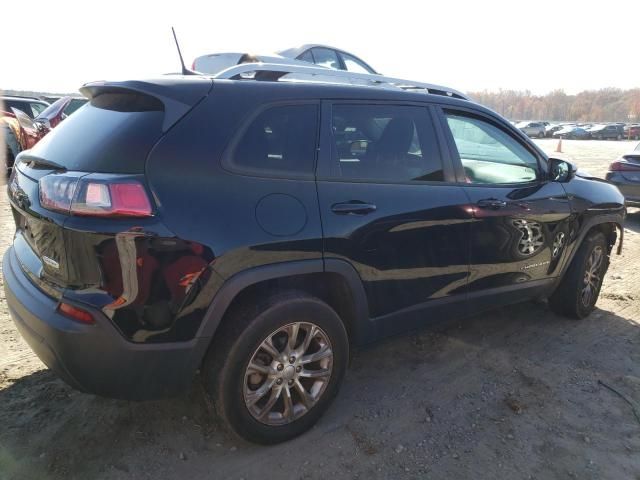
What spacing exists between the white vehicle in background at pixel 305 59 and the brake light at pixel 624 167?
4.68m

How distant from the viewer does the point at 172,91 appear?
7.63 feet

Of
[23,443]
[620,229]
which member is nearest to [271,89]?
[23,443]

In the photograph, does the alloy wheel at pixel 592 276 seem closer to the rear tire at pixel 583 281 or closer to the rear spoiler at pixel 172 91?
the rear tire at pixel 583 281

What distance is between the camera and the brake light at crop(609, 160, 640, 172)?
859 centimetres

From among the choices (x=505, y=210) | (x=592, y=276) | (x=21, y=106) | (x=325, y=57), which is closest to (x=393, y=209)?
(x=505, y=210)

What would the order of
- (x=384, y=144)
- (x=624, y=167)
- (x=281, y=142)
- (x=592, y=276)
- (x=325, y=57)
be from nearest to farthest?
1. (x=281, y=142)
2. (x=384, y=144)
3. (x=592, y=276)
4. (x=325, y=57)
5. (x=624, y=167)

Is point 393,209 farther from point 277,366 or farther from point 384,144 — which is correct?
point 277,366

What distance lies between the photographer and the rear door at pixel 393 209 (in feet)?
8.64

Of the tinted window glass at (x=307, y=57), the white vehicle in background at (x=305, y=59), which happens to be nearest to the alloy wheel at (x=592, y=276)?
the white vehicle in background at (x=305, y=59)

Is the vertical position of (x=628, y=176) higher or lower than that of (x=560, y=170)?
lower

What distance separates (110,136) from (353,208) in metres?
1.23

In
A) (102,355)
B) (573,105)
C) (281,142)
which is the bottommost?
(573,105)

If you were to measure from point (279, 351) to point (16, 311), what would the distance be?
130 cm

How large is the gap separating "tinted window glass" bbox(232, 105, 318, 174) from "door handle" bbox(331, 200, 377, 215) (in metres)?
0.23
